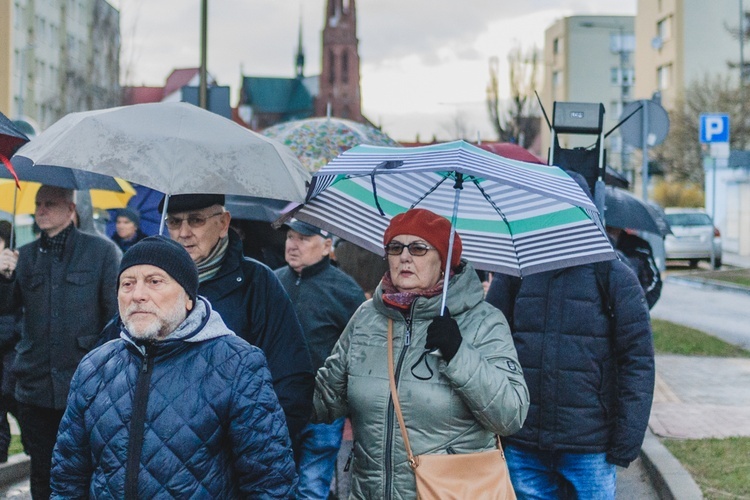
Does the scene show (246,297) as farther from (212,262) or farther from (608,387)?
(608,387)

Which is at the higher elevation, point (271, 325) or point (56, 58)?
point (56, 58)

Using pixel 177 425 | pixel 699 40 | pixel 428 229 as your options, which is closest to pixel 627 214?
pixel 428 229

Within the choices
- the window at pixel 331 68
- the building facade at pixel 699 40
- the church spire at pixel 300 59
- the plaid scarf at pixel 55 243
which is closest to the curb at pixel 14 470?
the plaid scarf at pixel 55 243

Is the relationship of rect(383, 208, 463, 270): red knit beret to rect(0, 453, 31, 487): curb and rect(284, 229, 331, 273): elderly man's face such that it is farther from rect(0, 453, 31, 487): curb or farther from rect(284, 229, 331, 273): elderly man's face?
rect(0, 453, 31, 487): curb

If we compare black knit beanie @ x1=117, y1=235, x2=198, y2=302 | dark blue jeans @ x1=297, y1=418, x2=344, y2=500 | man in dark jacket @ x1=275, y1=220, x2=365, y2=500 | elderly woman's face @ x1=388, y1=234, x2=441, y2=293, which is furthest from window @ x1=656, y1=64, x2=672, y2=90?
black knit beanie @ x1=117, y1=235, x2=198, y2=302

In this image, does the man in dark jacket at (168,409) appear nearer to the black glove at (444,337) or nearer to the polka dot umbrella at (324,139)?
the black glove at (444,337)

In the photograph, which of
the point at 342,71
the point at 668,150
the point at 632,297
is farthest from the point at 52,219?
the point at 342,71

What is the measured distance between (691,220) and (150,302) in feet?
99.7

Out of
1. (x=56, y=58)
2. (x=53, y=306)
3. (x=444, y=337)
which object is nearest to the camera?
(x=444, y=337)

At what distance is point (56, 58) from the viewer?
71875 millimetres

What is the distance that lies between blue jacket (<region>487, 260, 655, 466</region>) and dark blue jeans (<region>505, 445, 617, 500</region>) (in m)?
0.08

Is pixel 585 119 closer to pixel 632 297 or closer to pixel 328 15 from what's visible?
pixel 632 297

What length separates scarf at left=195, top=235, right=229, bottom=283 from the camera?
4.18 meters

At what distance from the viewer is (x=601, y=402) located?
15.0ft
